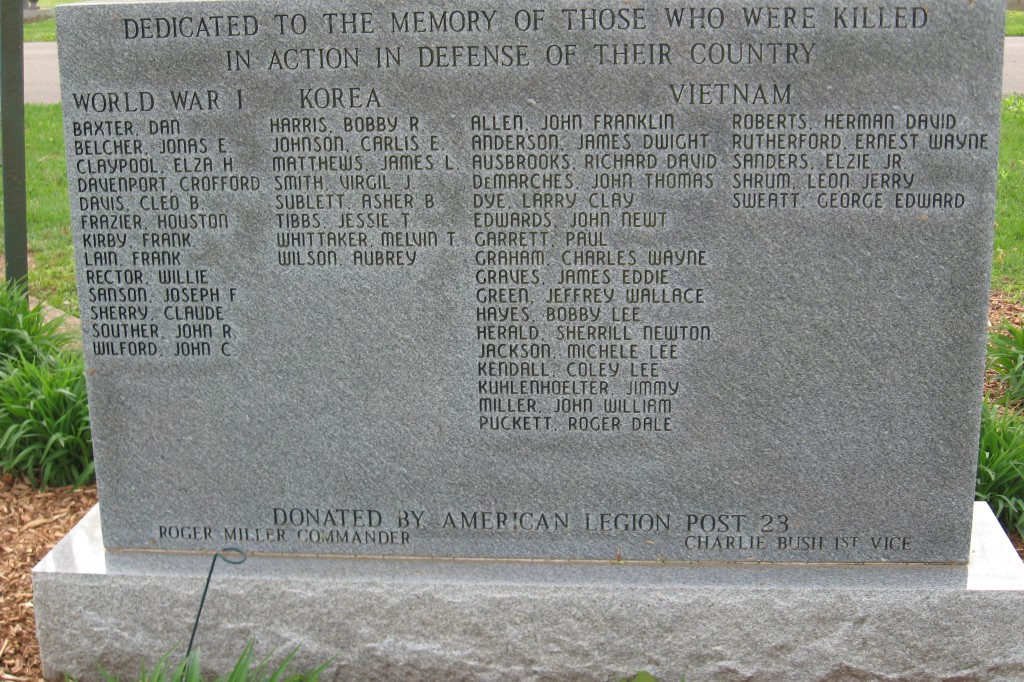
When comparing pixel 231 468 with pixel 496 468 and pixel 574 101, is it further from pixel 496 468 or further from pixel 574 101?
pixel 574 101

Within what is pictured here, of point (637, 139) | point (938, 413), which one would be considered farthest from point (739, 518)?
point (637, 139)

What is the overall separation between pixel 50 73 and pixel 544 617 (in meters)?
16.4

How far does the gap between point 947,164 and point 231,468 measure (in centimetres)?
283

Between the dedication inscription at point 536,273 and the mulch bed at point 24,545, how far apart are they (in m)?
0.75

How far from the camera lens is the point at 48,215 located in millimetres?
9430

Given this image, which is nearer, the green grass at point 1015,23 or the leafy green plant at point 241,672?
the leafy green plant at point 241,672

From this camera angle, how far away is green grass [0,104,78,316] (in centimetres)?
786

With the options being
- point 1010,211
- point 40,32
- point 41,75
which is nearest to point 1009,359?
point 1010,211

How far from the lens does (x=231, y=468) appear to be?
3.89m

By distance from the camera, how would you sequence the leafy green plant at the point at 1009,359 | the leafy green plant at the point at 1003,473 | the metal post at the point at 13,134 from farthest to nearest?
the metal post at the point at 13,134 → the leafy green plant at the point at 1009,359 → the leafy green plant at the point at 1003,473

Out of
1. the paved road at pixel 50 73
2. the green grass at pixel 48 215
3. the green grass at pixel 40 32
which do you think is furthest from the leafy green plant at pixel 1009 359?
the green grass at pixel 40 32

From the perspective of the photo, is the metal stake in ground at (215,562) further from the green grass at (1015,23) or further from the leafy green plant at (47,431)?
the green grass at (1015,23)

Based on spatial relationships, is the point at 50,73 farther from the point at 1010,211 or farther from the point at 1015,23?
the point at 1015,23

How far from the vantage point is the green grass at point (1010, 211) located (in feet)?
25.3
